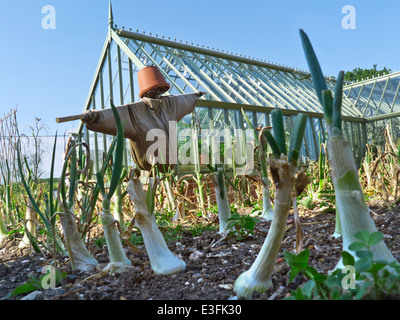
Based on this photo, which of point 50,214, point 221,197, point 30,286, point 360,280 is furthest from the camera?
point 221,197

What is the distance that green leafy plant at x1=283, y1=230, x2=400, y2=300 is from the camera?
0.55 metres

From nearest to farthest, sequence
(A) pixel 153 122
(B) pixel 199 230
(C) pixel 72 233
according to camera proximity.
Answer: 1. (C) pixel 72 233
2. (B) pixel 199 230
3. (A) pixel 153 122

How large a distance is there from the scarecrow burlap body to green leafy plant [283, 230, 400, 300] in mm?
2266

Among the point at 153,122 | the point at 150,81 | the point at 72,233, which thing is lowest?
the point at 72,233

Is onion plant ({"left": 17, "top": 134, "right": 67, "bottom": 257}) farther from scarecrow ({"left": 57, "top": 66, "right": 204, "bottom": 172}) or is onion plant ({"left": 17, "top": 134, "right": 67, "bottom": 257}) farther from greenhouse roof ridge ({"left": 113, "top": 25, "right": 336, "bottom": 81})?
greenhouse roof ridge ({"left": 113, "top": 25, "right": 336, "bottom": 81})

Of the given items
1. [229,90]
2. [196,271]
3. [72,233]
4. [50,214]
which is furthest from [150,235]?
[229,90]

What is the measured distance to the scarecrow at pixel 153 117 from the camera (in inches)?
113

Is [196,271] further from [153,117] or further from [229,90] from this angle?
[229,90]

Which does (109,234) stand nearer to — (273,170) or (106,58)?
(273,170)

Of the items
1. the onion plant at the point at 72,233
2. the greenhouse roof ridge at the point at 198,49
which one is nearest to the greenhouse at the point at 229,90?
the greenhouse roof ridge at the point at 198,49

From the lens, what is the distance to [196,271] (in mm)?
983

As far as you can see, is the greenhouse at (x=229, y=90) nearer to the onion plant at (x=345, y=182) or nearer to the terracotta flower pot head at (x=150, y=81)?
the terracotta flower pot head at (x=150, y=81)

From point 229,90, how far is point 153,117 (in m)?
3.82
